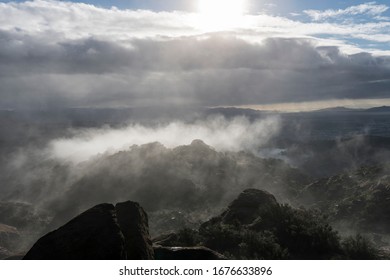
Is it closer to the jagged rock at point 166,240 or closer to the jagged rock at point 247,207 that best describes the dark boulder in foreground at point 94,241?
the jagged rock at point 166,240

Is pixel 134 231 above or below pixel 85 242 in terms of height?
below

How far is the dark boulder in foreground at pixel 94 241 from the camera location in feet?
47.3

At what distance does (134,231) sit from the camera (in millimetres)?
16469

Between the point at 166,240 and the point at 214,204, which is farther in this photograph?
the point at 214,204

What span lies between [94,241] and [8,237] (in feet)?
118

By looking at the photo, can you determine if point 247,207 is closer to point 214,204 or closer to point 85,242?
point 85,242

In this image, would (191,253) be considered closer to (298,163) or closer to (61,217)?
(61,217)

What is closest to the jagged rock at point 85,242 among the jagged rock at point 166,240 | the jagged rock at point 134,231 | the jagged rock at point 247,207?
the jagged rock at point 134,231

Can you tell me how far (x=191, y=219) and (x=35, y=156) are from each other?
499ft

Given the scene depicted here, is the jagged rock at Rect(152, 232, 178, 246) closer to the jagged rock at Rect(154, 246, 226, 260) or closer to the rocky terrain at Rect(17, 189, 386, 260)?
the rocky terrain at Rect(17, 189, 386, 260)

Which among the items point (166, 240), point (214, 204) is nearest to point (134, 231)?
point (166, 240)

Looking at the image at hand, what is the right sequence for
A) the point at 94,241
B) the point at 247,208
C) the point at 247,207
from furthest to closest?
the point at 247,207 < the point at 247,208 < the point at 94,241
